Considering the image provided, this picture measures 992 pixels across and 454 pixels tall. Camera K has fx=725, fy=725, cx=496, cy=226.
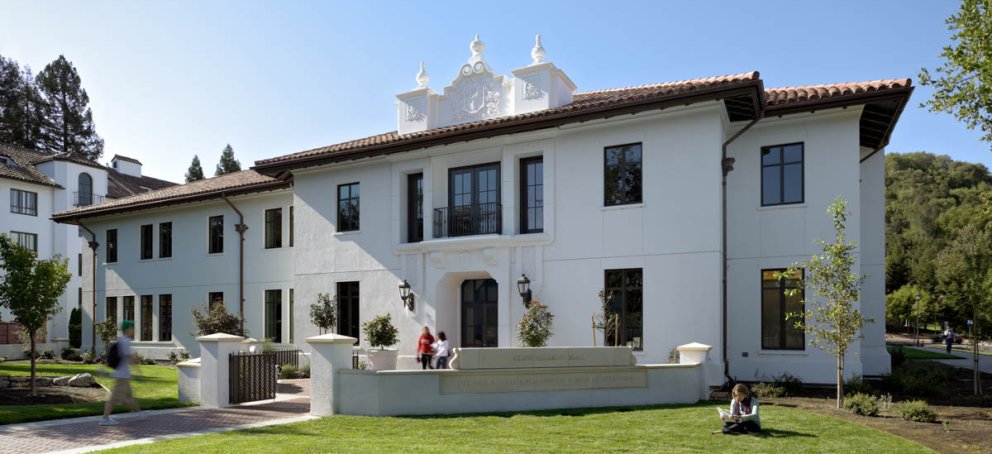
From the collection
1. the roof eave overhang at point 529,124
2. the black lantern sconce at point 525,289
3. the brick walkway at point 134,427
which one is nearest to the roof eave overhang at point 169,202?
the roof eave overhang at point 529,124

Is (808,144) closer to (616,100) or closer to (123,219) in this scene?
(616,100)

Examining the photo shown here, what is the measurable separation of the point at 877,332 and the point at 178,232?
24.9 meters

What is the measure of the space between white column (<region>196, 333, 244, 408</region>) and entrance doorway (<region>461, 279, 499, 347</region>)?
7824mm

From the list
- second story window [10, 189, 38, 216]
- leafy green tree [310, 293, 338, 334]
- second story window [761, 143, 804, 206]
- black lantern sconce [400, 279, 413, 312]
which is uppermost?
second story window [10, 189, 38, 216]

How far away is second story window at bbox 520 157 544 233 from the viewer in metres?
19.4

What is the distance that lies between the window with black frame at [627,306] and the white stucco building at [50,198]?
37.3m

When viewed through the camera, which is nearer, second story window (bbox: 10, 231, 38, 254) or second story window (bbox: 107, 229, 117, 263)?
second story window (bbox: 107, 229, 117, 263)

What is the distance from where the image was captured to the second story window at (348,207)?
22.5 m

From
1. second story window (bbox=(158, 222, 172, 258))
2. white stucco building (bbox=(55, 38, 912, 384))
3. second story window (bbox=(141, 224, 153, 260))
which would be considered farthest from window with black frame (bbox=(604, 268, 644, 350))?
second story window (bbox=(141, 224, 153, 260))

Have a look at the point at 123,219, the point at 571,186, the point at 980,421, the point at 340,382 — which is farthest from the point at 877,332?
the point at 123,219

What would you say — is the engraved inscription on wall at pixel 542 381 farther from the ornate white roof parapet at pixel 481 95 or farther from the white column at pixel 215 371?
the ornate white roof parapet at pixel 481 95

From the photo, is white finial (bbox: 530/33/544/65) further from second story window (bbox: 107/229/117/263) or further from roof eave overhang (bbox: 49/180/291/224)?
second story window (bbox: 107/229/117/263)

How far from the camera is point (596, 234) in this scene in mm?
17953

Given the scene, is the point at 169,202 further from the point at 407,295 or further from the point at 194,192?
the point at 407,295
